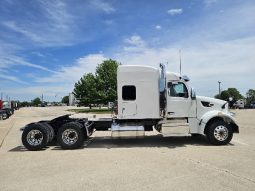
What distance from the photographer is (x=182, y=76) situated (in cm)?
1345

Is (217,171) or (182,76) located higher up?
(182,76)

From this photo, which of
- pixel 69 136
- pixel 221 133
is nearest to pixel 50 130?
pixel 69 136

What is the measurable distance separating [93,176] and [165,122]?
19.5 ft

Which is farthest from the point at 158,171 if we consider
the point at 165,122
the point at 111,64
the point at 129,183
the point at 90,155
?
the point at 111,64

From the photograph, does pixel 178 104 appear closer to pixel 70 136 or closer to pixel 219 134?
pixel 219 134

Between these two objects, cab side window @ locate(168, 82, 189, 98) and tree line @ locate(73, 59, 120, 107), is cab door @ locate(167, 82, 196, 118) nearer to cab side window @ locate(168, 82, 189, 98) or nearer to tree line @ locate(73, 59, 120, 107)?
cab side window @ locate(168, 82, 189, 98)

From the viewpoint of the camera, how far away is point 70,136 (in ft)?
41.5

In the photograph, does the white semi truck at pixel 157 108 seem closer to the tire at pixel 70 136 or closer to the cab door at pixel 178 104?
the cab door at pixel 178 104

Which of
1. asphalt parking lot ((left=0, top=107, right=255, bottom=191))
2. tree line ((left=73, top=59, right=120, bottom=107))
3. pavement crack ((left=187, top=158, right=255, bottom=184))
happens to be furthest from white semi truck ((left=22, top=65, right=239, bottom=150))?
tree line ((left=73, top=59, right=120, bottom=107))

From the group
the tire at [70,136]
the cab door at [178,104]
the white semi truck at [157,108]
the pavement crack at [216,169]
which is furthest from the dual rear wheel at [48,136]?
the pavement crack at [216,169]

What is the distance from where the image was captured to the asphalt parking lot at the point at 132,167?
7043 mm

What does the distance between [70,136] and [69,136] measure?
0.12 feet

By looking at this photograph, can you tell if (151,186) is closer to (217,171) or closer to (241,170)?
(217,171)

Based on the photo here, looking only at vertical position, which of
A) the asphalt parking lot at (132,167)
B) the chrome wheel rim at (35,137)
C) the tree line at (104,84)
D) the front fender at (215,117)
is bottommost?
the asphalt parking lot at (132,167)
